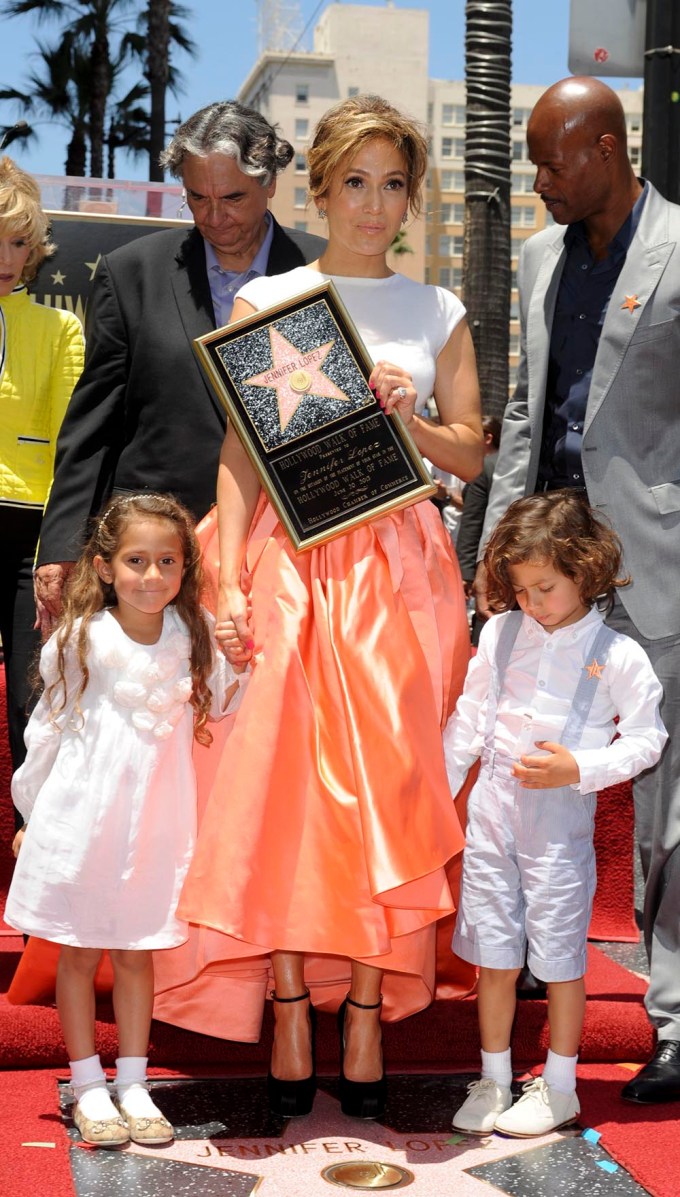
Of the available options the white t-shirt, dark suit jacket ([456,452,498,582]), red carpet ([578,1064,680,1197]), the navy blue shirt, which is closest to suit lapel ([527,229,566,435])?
the navy blue shirt

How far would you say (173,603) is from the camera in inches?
140

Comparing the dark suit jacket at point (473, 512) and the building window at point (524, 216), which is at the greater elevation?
the building window at point (524, 216)

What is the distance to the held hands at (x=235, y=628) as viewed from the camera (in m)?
3.43

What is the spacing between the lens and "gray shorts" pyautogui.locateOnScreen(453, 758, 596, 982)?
3361 millimetres

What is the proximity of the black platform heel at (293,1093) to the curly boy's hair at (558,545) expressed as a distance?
3.77ft

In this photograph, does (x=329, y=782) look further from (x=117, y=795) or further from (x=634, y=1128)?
(x=634, y=1128)

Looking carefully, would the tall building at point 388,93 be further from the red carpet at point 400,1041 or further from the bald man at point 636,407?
the red carpet at point 400,1041

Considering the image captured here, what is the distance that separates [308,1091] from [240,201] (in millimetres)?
2287

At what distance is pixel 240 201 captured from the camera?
3.82 meters

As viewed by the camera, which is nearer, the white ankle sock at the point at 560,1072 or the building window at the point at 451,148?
the white ankle sock at the point at 560,1072

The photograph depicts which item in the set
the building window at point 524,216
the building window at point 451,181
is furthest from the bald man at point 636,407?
the building window at point 524,216

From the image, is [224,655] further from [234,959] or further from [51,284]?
[51,284]

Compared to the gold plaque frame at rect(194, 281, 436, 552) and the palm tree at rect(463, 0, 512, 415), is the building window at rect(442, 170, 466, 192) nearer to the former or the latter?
the palm tree at rect(463, 0, 512, 415)

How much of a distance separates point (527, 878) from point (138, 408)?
164cm
